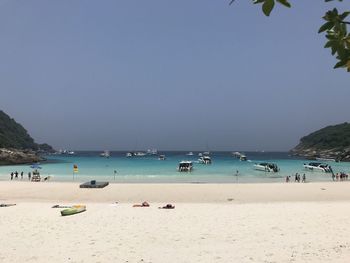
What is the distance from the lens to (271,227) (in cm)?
1653

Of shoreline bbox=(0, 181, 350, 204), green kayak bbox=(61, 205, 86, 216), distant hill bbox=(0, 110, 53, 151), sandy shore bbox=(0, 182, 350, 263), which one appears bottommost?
shoreline bbox=(0, 181, 350, 204)

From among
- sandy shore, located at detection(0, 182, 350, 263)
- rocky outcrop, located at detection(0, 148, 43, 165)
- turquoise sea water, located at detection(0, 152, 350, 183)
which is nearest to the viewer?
sandy shore, located at detection(0, 182, 350, 263)

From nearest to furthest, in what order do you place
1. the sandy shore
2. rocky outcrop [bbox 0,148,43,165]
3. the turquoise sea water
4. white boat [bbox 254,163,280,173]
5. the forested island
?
the sandy shore, the turquoise sea water, white boat [bbox 254,163,280,173], rocky outcrop [bbox 0,148,43,165], the forested island

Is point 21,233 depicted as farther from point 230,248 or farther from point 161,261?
point 230,248

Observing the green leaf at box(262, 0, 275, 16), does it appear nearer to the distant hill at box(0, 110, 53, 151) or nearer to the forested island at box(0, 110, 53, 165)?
the forested island at box(0, 110, 53, 165)

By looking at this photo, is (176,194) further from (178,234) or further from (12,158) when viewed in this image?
(12,158)

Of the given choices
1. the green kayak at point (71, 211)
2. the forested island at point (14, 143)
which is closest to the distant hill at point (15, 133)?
the forested island at point (14, 143)

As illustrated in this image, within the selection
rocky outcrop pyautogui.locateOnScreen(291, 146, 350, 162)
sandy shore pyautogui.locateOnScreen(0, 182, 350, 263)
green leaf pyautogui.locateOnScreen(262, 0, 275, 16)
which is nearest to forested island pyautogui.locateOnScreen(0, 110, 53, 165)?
sandy shore pyautogui.locateOnScreen(0, 182, 350, 263)

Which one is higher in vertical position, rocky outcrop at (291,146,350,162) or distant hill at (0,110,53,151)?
distant hill at (0,110,53,151)

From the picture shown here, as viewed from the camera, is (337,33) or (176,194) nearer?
(337,33)

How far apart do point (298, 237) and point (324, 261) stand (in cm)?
330

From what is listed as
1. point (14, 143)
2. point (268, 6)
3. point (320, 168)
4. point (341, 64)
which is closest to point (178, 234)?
point (341, 64)

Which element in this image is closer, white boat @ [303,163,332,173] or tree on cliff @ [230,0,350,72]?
tree on cliff @ [230,0,350,72]

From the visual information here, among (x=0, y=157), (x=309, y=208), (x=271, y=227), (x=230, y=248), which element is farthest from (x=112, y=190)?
(x=0, y=157)
